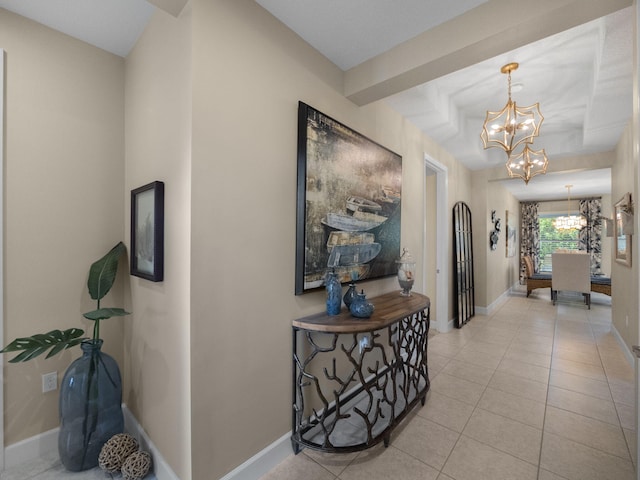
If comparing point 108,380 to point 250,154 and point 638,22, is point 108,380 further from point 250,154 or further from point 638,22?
point 638,22

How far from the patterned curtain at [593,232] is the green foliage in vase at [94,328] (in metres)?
10.9

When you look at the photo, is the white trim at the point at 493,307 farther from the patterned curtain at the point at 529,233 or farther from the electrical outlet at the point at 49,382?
the electrical outlet at the point at 49,382

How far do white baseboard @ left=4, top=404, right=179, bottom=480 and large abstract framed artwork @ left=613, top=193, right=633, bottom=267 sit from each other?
3867 mm

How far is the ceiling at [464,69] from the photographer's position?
165cm

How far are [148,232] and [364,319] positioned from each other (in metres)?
1.40

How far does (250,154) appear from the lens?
1.56 m

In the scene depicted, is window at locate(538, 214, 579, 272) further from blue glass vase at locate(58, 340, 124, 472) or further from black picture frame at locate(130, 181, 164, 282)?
blue glass vase at locate(58, 340, 124, 472)

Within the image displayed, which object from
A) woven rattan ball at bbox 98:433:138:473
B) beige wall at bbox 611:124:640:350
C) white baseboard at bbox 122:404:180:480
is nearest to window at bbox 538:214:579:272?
beige wall at bbox 611:124:640:350

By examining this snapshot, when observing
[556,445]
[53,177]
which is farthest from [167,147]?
[556,445]

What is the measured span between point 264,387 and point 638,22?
2505 mm

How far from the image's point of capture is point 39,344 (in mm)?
1505

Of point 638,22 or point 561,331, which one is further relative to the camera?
point 561,331

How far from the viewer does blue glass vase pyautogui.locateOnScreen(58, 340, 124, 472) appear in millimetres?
1619

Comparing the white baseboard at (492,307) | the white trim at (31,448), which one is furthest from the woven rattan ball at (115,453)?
the white baseboard at (492,307)
